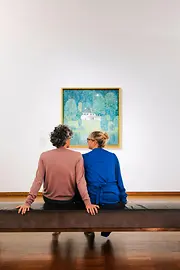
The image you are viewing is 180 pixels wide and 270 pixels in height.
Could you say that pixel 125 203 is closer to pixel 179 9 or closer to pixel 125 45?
pixel 125 45

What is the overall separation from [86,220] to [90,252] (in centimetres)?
36

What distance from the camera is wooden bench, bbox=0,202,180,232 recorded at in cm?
244

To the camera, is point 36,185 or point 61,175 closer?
point 36,185

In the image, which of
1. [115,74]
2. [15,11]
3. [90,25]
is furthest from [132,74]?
[15,11]


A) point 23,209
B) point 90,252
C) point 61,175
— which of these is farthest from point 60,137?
point 90,252

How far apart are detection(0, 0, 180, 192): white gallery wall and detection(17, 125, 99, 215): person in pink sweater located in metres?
3.34

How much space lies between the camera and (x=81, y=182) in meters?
2.57

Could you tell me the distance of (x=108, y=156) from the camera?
274cm

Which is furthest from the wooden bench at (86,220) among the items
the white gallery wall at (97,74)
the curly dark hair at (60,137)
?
the white gallery wall at (97,74)

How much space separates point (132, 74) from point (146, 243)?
12.2ft

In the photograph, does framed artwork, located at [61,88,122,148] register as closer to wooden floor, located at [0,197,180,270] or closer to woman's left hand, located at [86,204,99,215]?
wooden floor, located at [0,197,180,270]

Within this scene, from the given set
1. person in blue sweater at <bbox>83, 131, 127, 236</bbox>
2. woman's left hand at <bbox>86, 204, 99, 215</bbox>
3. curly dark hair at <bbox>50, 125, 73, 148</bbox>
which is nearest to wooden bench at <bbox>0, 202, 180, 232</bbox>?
woman's left hand at <bbox>86, 204, 99, 215</bbox>

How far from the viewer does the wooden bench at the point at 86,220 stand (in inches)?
96.0

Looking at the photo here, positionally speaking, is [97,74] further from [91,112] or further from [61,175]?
[61,175]
